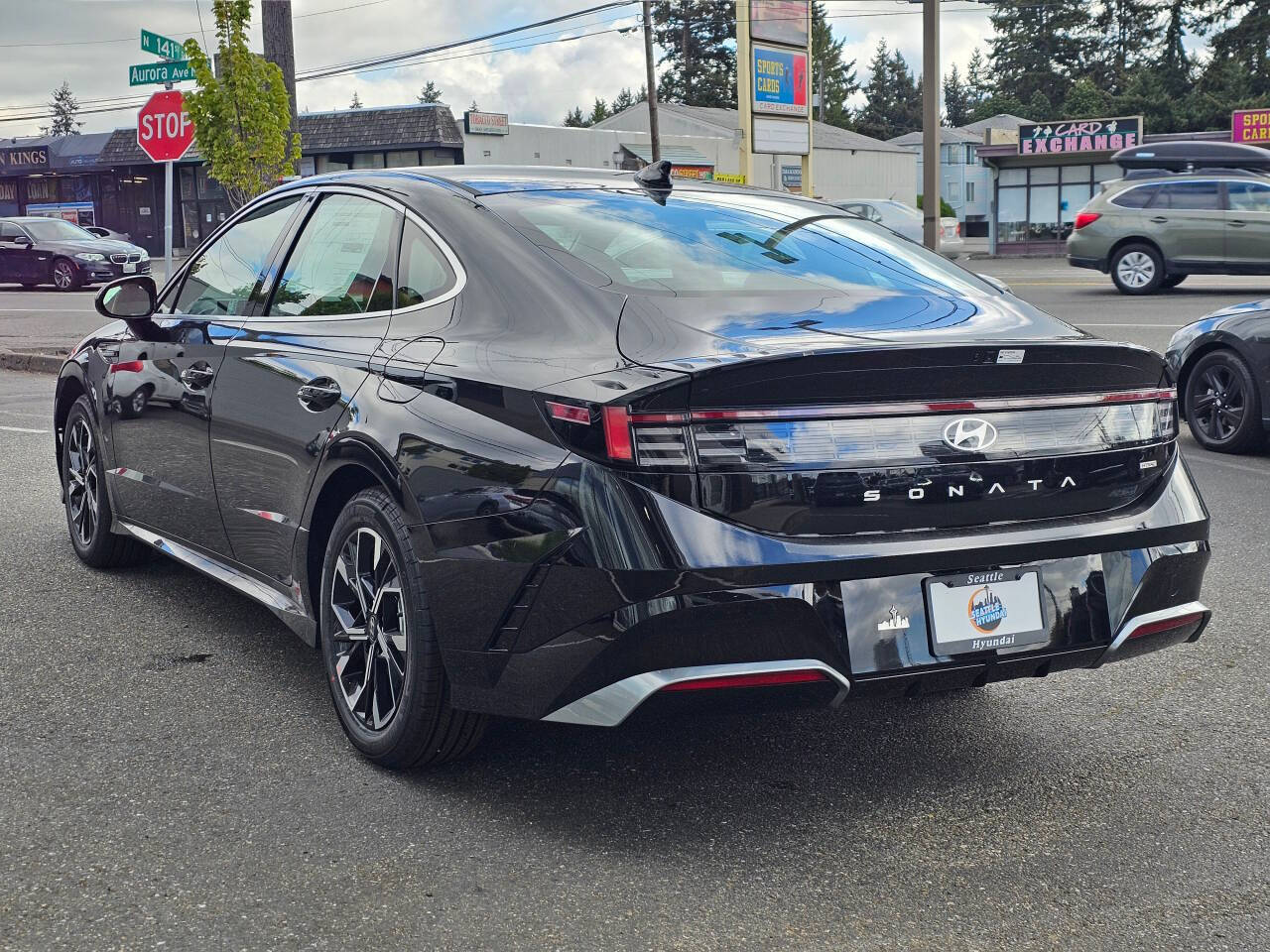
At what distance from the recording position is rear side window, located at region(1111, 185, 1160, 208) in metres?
21.2

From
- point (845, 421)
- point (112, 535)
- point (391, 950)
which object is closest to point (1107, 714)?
point (845, 421)

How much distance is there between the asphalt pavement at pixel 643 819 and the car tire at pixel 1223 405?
404 cm

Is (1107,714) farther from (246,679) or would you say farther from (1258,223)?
(1258,223)

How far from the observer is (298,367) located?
402 cm

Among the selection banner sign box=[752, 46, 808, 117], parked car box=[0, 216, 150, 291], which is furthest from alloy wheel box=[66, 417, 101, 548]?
banner sign box=[752, 46, 808, 117]

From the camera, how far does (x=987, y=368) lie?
3.16m

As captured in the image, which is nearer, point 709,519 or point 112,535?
point 709,519

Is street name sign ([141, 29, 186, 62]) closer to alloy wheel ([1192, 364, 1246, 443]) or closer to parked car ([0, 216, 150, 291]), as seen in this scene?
alloy wheel ([1192, 364, 1246, 443])

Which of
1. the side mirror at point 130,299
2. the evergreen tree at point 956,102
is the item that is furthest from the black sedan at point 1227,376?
the evergreen tree at point 956,102

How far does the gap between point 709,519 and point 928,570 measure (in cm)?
51

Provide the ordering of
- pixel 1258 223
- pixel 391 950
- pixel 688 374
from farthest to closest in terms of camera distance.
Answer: pixel 1258 223, pixel 688 374, pixel 391 950

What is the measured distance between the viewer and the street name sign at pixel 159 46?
581 inches

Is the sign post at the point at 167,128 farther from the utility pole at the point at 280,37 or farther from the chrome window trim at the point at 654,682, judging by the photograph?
the chrome window trim at the point at 654,682

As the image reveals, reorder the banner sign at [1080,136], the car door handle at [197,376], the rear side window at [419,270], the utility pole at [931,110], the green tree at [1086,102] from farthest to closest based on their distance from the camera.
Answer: the green tree at [1086,102], the banner sign at [1080,136], the utility pole at [931,110], the car door handle at [197,376], the rear side window at [419,270]
